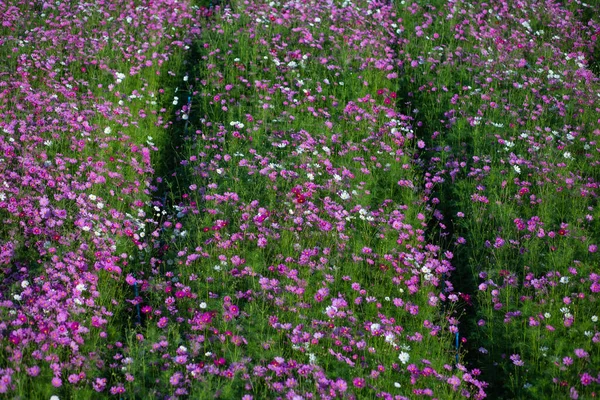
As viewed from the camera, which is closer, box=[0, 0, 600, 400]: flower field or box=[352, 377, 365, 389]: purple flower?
box=[352, 377, 365, 389]: purple flower

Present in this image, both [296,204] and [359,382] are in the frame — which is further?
[296,204]

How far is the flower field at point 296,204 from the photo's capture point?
5.56 meters

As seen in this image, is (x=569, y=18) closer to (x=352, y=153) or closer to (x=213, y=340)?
(x=352, y=153)

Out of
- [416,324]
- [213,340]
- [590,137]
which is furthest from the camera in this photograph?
[590,137]

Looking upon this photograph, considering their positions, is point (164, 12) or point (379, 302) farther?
point (164, 12)

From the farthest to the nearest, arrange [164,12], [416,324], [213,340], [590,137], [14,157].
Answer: [164,12], [590,137], [14,157], [416,324], [213,340]

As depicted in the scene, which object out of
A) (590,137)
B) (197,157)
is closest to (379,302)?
(197,157)

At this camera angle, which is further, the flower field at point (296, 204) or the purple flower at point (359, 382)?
the flower field at point (296, 204)

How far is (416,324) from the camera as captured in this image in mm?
6223

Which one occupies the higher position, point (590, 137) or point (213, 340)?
point (590, 137)

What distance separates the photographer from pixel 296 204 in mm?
7152

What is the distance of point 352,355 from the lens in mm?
5676

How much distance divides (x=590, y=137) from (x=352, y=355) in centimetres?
465

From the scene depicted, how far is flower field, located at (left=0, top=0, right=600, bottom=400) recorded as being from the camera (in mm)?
5559
